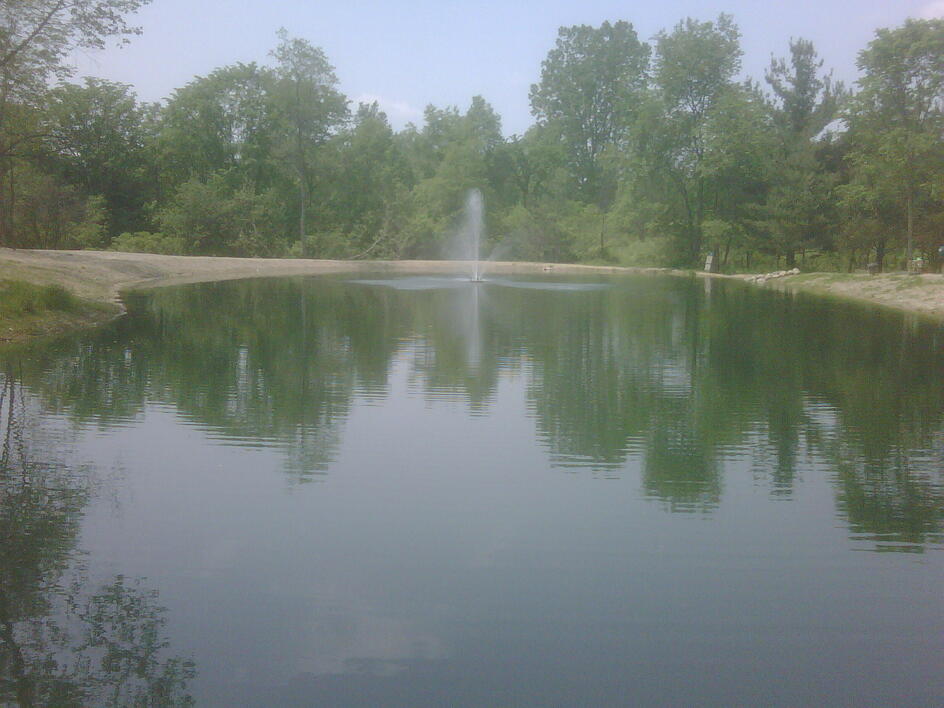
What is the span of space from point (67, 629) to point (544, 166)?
273 ft

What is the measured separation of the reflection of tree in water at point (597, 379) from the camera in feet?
34.9

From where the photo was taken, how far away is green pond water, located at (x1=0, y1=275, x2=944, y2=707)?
216 inches

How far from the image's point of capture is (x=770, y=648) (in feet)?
19.1

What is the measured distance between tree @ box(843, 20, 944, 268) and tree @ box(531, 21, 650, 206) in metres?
44.9

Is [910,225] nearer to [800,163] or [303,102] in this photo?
[800,163]

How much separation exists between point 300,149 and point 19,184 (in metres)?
21.7

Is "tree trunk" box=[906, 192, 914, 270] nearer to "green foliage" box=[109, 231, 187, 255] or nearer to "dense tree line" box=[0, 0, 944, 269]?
"dense tree line" box=[0, 0, 944, 269]

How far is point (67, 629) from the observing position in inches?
232

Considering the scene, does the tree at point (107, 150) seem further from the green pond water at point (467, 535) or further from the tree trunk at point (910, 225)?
the green pond water at point (467, 535)

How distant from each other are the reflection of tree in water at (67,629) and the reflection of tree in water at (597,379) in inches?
106

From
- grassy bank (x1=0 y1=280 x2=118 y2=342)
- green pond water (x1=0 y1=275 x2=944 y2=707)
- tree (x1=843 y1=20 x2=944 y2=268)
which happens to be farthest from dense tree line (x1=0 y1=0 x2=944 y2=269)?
green pond water (x1=0 y1=275 x2=944 y2=707)

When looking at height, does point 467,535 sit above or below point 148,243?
below

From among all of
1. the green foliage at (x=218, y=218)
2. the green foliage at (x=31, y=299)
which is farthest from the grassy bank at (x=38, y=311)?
the green foliage at (x=218, y=218)

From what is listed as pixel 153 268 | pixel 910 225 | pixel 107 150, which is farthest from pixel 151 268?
pixel 910 225
